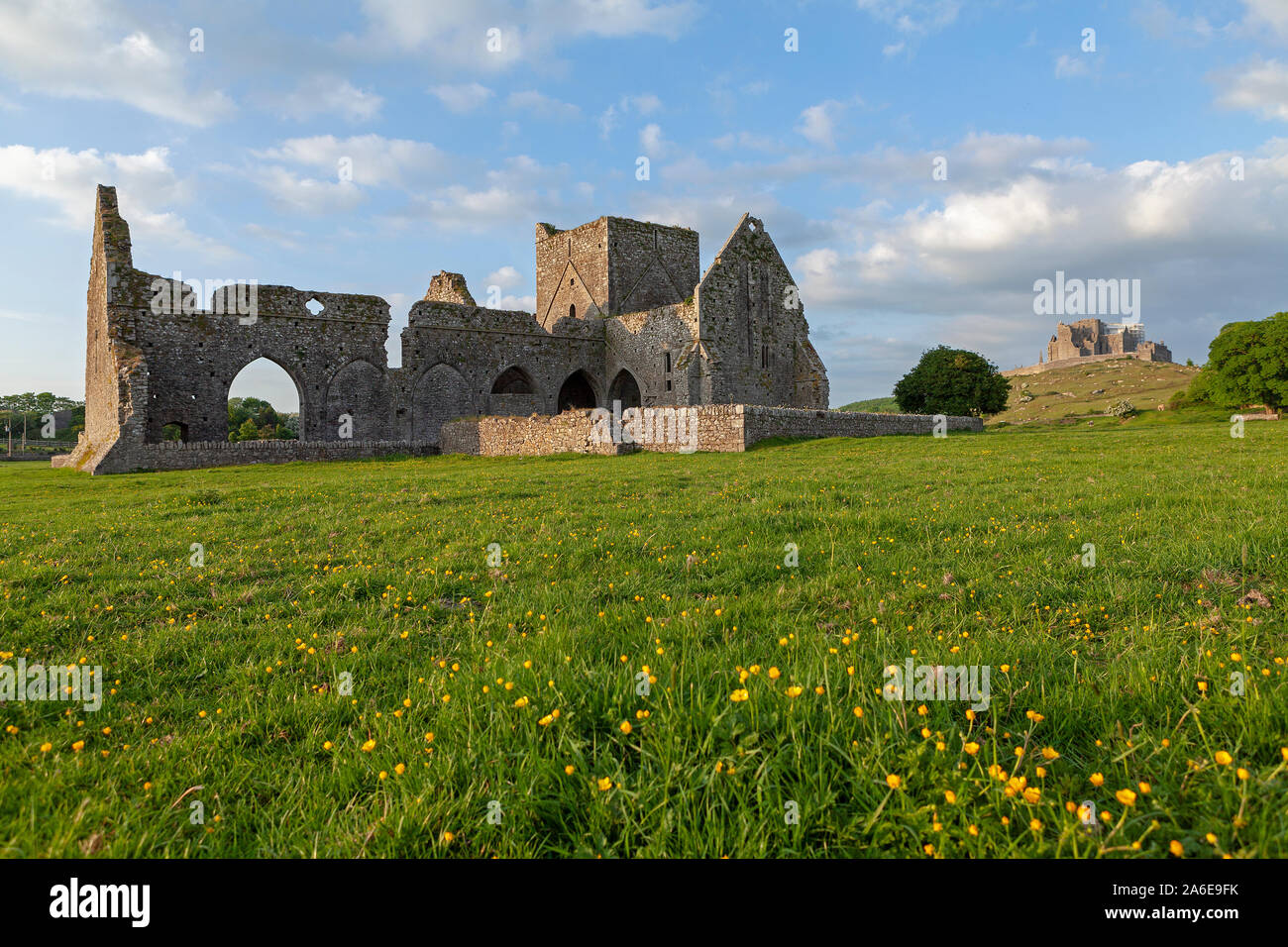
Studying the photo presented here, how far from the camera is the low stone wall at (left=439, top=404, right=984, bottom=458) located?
84.9 ft

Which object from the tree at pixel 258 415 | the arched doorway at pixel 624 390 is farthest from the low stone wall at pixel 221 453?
the tree at pixel 258 415

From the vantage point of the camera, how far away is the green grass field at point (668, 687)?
2.55m

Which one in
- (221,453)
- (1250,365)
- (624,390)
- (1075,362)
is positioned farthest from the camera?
(1075,362)

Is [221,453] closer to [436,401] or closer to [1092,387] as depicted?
[436,401]

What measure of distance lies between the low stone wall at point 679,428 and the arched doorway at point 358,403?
32.8 ft

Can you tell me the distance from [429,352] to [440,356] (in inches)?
27.0

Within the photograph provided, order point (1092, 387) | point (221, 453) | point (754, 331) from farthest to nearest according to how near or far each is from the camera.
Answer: point (1092, 387)
point (754, 331)
point (221, 453)

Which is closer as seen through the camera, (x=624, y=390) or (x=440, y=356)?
(x=440, y=356)

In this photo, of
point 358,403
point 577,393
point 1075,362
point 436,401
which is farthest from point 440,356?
point 1075,362

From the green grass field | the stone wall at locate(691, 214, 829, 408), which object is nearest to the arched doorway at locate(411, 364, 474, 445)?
the stone wall at locate(691, 214, 829, 408)

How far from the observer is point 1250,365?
48.9 metres
